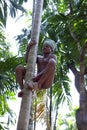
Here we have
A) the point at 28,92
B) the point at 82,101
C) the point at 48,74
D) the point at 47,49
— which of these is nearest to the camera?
the point at 28,92

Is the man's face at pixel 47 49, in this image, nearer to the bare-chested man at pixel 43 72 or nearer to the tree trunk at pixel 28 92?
the bare-chested man at pixel 43 72

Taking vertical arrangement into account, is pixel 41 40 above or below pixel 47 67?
above

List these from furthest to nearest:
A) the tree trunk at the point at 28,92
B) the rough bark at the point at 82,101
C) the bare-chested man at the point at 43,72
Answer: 1. the rough bark at the point at 82,101
2. the bare-chested man at the point at 43,72
3. the tree trunk at the point at 28,92

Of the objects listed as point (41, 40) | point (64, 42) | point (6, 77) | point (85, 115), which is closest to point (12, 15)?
point (41, 40)

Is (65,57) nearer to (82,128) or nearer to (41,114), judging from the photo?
(82,128)

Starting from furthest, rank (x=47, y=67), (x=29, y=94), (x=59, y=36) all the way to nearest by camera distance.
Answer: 1. (x=59, y=36)
2. (x=47, y=67)
3. (x=29, y=94)

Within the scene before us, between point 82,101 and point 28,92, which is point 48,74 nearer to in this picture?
point 28,92

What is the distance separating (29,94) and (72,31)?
4.45 m

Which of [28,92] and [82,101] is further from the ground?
[82,101]

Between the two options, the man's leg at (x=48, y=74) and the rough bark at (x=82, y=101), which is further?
the rough bark at (x=82, y=101)

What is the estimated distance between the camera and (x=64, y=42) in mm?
7656

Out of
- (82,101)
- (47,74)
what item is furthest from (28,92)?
(82,101)

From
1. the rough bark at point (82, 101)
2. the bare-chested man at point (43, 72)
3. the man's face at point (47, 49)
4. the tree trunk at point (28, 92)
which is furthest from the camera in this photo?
the rough bark at point (82, 101)

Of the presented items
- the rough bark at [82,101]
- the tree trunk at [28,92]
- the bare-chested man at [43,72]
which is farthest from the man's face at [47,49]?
the rough bark at [82,101]
